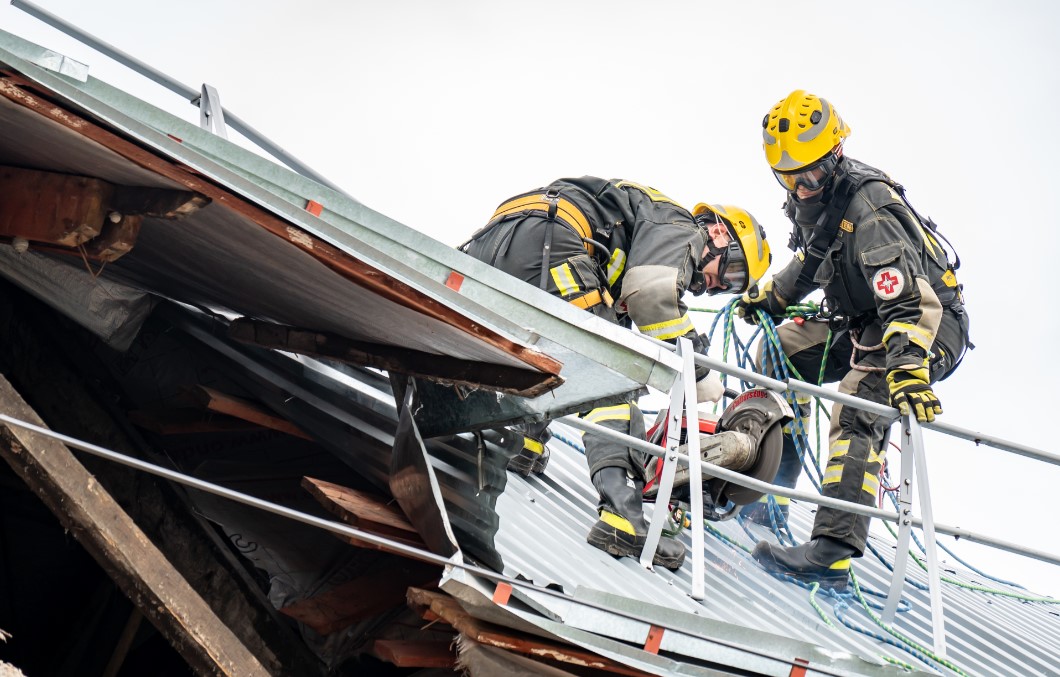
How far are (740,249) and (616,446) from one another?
1.73 metres

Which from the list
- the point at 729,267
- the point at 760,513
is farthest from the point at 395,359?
the point at 760,513

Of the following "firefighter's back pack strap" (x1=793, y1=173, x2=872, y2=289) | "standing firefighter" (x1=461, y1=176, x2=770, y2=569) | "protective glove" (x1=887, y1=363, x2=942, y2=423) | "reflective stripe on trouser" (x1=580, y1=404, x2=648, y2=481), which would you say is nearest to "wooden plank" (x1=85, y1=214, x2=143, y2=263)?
"standing firefighter" (x1=461, y1=176, x2=770, y2=569)

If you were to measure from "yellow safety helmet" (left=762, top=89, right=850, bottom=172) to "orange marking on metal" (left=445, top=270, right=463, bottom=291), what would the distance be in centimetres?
414

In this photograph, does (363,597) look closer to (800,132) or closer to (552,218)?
(552,218)

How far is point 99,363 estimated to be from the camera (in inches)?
176

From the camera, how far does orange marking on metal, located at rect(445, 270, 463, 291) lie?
3.62m

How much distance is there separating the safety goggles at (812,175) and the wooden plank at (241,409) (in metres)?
4.08

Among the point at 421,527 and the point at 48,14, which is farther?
the point at 48,14

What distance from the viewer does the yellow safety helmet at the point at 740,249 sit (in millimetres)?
6945

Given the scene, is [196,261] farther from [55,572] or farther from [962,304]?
[962,304]

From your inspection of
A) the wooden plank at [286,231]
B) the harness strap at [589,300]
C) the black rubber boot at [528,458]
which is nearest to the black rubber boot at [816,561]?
the black rubber boot at [528,458]

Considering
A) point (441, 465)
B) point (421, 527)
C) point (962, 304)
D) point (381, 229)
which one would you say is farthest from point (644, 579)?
point (962, 304)

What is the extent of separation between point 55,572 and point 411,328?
2.41 meters

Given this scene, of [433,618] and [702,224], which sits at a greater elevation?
[702,224]
